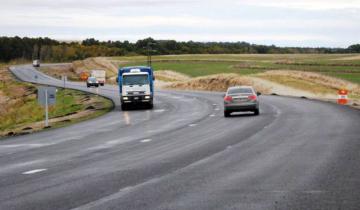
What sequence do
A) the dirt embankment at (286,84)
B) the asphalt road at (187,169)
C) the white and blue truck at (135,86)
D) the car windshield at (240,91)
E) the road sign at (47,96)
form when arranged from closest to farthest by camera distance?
the asphalt road at (187,169) < the road sign at (47,96) < the car windshield at (240,91) < the white and blue truck at (135,86) < the dirt embankment at (286,84)

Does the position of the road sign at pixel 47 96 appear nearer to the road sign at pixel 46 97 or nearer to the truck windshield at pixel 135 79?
the road sign at pixel 46 97

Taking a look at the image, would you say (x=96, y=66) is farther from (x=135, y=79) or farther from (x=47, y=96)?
(x=47, y=96)

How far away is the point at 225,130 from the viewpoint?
91.1 feet

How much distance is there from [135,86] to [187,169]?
34.2 m

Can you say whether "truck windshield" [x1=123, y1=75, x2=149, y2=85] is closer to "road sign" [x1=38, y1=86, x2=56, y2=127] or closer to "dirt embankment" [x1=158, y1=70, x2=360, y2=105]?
"road sign" [x1=38, y1=86, x2=56, y2=127]

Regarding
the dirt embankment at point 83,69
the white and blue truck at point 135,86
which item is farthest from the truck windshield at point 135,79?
the dirt embankment at point 83,69

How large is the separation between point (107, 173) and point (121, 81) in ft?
114

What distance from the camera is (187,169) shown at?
49.1 feet

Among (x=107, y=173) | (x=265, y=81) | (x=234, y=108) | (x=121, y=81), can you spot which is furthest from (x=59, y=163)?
(x=265, y=81)

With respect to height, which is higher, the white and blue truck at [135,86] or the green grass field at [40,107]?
the white and blue truck at [135,86]

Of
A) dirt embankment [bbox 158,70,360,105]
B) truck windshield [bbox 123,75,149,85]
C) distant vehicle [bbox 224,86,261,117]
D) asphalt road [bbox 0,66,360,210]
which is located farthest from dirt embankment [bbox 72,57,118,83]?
asphalt road [bbox 0,66,360,210]

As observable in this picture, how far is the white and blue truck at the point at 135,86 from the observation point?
48.6 metres

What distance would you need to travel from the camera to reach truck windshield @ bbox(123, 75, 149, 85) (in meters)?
49.0

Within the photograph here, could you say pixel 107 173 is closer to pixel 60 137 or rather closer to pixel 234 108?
pixel 60 137
